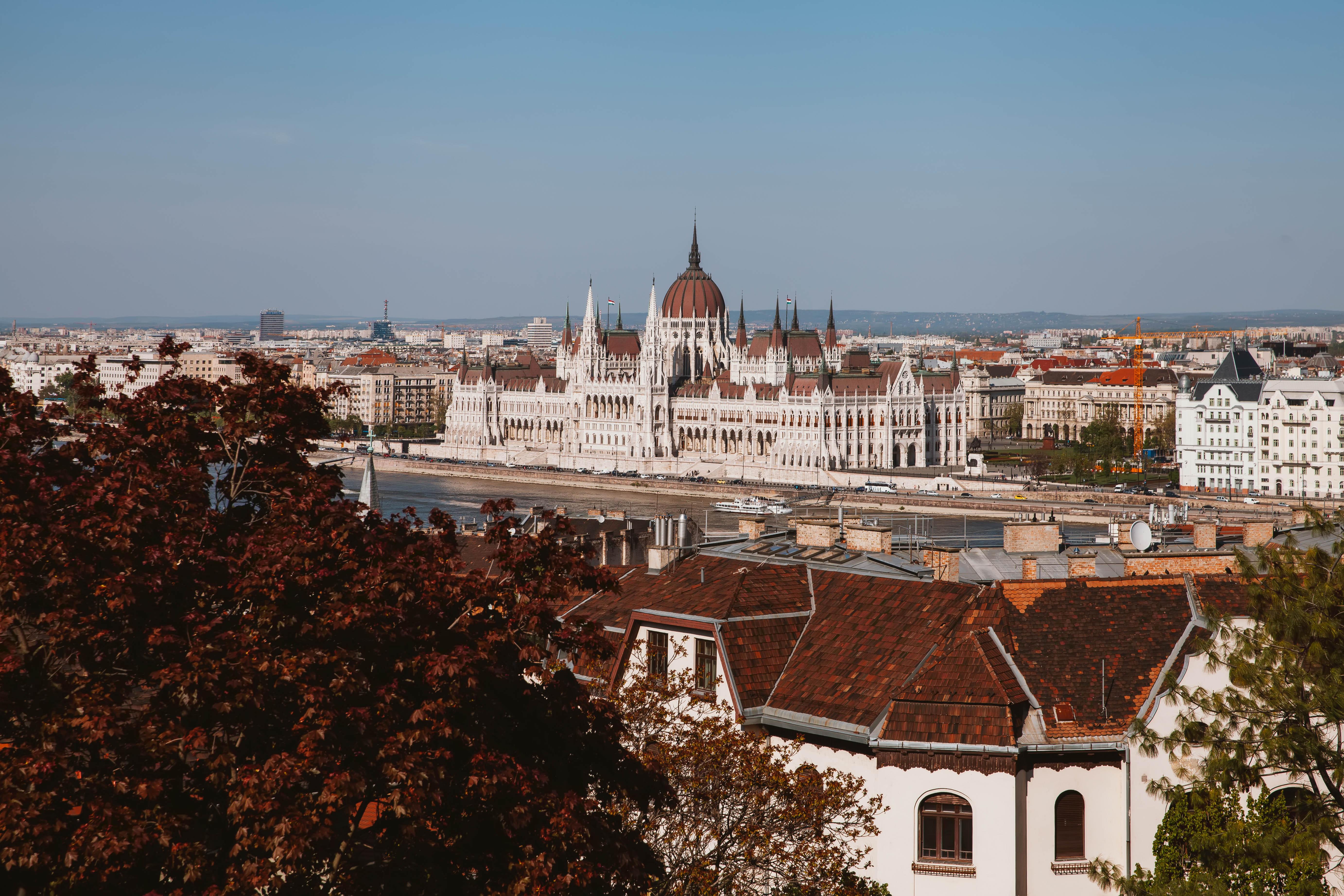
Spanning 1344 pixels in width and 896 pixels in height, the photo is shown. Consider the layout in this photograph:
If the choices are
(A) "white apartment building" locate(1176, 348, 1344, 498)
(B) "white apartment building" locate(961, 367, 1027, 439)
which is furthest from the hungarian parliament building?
(A) "white apartment building" locate(1176, 348, 1344, 498)

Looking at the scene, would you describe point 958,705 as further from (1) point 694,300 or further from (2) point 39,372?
(2) point 39,372

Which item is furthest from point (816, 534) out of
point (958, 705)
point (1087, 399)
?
point (1087, 399)

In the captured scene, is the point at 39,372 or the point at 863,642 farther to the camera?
the point at 39,372

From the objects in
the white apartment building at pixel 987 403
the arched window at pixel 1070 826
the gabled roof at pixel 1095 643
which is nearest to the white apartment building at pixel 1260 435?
the white apartment building at pixel 987 403

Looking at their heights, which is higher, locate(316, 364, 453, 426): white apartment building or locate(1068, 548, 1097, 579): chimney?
locate(1068, 548, 1097, 579): chimney

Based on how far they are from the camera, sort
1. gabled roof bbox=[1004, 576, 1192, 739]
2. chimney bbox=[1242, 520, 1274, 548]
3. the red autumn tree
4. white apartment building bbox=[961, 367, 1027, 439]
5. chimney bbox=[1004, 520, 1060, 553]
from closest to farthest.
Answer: the red autumn tree → gabled roof bbox=[1004, 576, 1192, 739] → chimney bbox=[1004, 520, 1060, 553] → chimney bbox=[1242, 520, 1274, 548] → white apartment building bbox=[961, 367, 1027, 439]

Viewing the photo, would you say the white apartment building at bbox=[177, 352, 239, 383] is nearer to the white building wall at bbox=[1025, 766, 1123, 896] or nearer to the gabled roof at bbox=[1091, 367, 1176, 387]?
the gabled roof at bbox=[1091, 367, 1176, 387]
